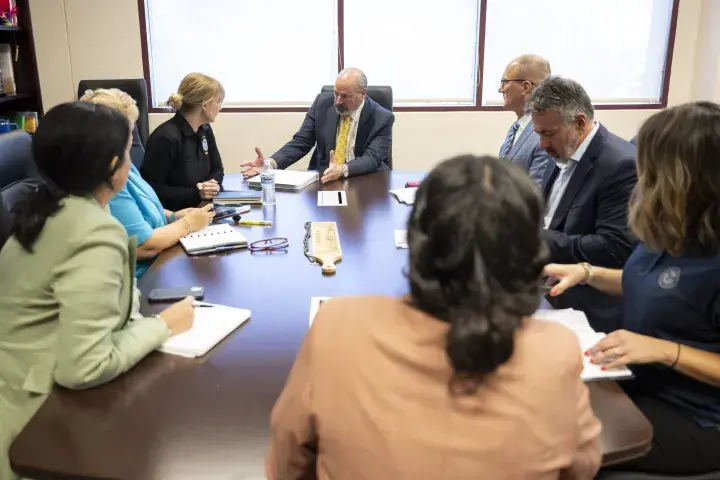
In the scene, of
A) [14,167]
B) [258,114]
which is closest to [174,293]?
[14,167]

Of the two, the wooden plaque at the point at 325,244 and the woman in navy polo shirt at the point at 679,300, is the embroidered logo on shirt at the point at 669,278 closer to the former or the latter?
the woman in navy polo shirt at the point at 679,300

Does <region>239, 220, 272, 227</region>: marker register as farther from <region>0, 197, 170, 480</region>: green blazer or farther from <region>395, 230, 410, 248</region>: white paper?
<region>0, 197, 170, 480</region>: green blazer

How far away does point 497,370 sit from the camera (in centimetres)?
81

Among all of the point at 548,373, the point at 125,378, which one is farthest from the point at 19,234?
the point at 548,373

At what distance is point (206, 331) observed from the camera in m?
1.54

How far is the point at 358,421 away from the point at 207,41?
4.50 meters

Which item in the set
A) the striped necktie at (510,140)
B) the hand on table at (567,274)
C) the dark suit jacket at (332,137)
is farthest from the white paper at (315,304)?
the dark suit jacket at (332,137)

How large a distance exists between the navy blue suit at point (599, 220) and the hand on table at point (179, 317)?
45.9 inches

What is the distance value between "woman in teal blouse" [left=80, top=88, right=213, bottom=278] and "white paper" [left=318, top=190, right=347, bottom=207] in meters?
0.58

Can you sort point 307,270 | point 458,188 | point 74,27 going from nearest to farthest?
point 458,188 → point 307,270 → point 74,27

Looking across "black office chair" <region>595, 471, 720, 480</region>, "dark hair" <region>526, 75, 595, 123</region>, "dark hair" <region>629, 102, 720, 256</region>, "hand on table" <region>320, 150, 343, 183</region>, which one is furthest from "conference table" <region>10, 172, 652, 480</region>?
"hand on table" <region>320, 150, 343, 183</region>

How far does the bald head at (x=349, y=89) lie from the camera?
12.0 ft

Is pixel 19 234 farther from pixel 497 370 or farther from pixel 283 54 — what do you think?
pixel 283 54

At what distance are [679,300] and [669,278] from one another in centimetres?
6
